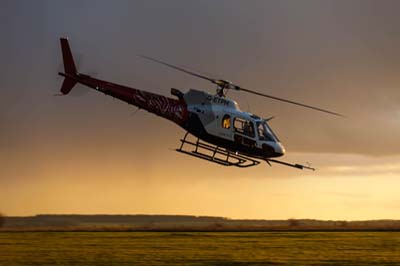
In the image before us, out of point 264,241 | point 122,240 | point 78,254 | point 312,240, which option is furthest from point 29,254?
point 312,240

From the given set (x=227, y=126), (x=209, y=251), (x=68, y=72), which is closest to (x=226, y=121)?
(x=227, y=126)

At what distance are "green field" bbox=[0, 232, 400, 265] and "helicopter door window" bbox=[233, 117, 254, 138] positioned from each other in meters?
6.37

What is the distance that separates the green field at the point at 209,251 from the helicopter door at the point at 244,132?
19.0ft

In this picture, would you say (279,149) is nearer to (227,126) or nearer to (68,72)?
(227,126)

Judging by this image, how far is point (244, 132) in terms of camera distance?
44.1m

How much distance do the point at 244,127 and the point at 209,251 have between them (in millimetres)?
10607

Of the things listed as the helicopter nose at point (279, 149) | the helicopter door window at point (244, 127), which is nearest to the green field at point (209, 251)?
the helicopter nose at point (279, 149)

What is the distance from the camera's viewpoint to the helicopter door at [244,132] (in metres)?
43.9

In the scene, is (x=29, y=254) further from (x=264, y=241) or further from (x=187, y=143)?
(x=264, y=241)

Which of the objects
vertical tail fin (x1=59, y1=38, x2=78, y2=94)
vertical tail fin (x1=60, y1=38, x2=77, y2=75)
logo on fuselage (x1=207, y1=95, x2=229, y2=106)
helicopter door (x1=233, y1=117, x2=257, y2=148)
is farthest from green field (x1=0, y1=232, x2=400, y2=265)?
vertical tail fin (x1=60, y1=38, x2=77, y2=75)

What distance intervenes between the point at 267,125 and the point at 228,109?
2.68m

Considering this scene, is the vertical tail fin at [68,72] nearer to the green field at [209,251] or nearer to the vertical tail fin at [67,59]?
the vertical tail fin at [67,59]

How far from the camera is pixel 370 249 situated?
122ft

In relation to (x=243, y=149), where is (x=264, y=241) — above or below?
below
